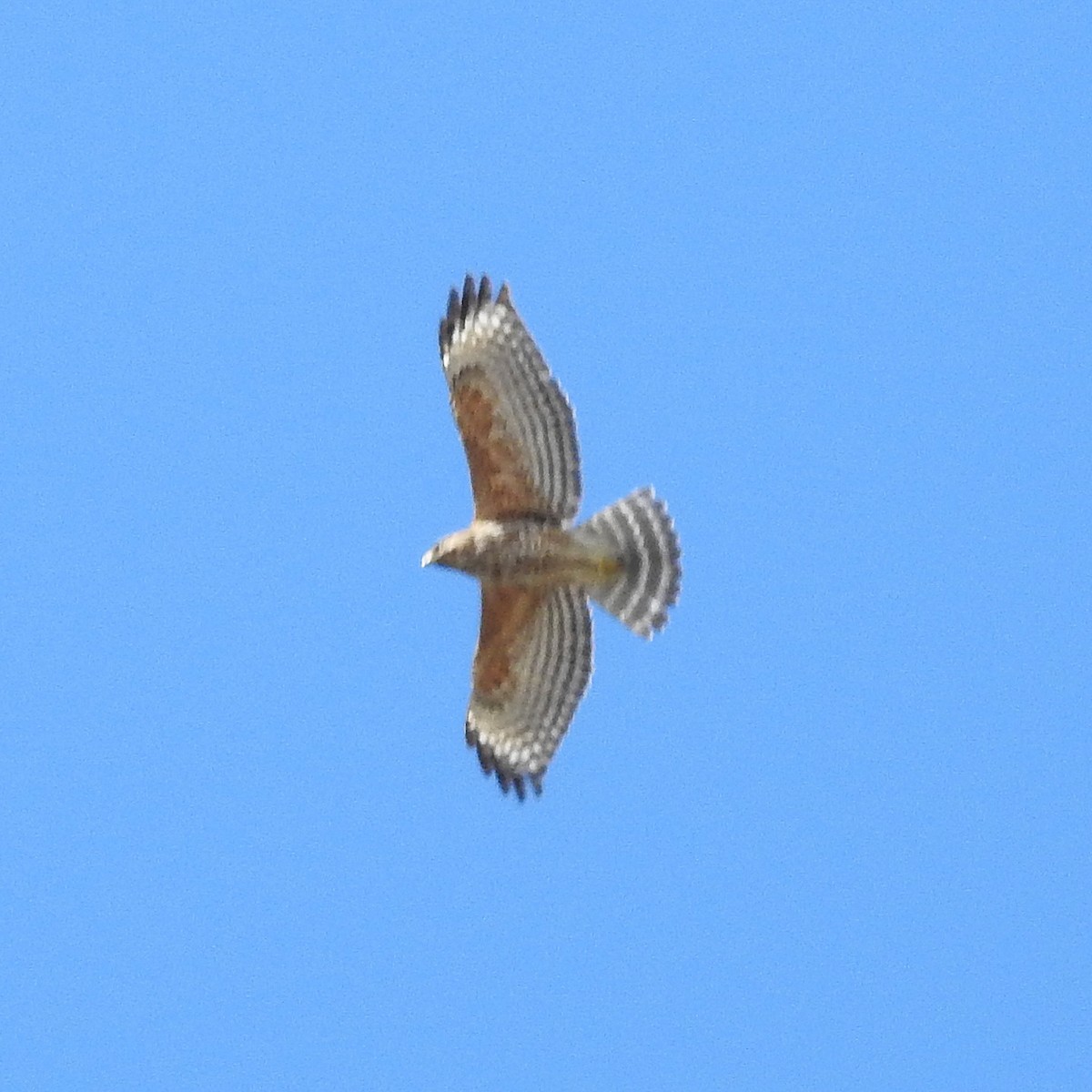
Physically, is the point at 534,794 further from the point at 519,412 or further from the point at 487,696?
the point at 519,412

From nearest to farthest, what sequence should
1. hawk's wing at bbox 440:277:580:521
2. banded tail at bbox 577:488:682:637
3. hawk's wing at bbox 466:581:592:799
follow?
1. hawk's wing at bbox 440:277:580:521
2. banded tail at bbox 577:488:682:637
3. hawk's wing at bbox 466:581:592:799

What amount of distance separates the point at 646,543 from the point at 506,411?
89 centimetres

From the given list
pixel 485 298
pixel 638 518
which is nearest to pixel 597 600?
pixel 638 518

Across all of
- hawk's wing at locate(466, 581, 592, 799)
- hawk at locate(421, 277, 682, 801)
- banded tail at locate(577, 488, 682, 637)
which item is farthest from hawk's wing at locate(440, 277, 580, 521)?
hawk's wing at locate(466, 581, 592, 799)

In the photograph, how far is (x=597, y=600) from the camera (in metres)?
14.4

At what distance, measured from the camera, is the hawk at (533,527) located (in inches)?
553

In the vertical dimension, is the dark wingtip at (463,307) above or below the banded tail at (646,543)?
above

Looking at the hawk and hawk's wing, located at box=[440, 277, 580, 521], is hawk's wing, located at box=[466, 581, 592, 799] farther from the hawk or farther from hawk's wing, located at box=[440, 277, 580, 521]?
hawk's wing, located at box=[440, 277, 580, 521]

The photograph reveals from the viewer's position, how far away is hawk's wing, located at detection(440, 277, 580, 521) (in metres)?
14.0

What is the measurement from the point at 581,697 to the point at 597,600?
1.64 ft

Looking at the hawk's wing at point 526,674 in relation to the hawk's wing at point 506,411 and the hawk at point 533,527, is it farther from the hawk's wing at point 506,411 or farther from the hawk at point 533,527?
the hawk's wing at point 506,411

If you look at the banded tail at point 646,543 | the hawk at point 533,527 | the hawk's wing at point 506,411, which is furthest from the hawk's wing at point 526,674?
the hawk's wing at point 506,411

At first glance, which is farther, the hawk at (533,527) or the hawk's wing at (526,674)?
the hawk's wing at (526,674)

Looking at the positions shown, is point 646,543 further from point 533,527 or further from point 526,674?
point 526,674
